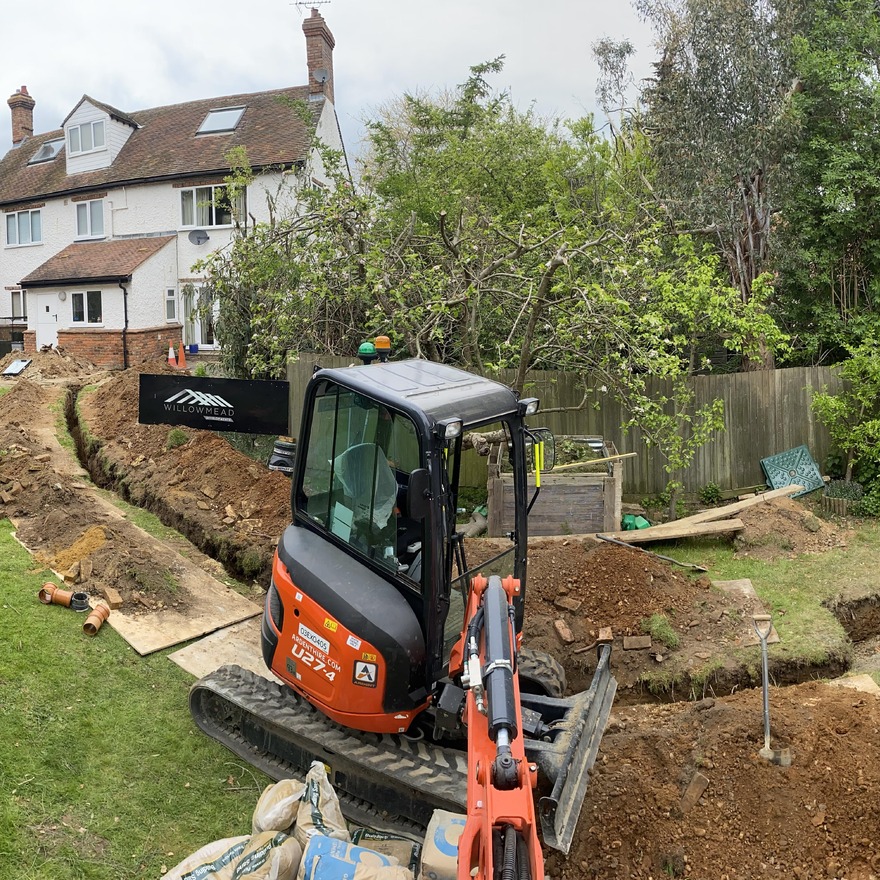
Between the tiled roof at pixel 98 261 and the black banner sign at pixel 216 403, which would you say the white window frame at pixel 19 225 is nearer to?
the tiled roof at pixel 98 261

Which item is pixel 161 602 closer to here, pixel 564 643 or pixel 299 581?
pixel 299 581

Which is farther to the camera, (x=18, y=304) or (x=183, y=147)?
(x=18, y=304)

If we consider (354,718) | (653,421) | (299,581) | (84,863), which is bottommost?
(84,863)

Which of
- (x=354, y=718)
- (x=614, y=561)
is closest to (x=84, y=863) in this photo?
(x=354, y=718)

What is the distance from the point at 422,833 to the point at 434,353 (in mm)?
6963

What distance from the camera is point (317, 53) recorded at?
25.4m

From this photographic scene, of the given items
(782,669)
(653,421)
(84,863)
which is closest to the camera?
(84,863)

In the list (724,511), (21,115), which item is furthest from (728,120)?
(21,115)

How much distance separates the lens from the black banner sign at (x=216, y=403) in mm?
11922

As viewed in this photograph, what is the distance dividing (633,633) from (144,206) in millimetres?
23099

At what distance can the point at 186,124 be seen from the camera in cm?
2730

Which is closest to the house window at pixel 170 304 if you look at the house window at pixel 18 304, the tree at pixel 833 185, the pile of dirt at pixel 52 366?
the pile of dirt at pixel 52 366

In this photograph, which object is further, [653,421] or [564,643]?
[653,421]

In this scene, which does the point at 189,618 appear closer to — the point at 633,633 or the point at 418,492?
the point at 633,633
